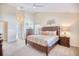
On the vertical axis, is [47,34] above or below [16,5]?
below

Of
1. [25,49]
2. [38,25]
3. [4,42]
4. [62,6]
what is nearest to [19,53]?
[25,49]

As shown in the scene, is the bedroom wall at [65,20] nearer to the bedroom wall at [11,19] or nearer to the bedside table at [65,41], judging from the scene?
the bedside table at [65,41]

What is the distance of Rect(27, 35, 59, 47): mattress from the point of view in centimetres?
223

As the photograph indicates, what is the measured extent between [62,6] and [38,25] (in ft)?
1.89

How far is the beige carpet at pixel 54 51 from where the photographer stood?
7.41ft

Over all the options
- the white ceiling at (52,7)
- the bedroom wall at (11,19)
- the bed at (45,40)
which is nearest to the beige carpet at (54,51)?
the bed at (45,40)

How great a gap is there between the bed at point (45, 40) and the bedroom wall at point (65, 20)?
0.14 metres

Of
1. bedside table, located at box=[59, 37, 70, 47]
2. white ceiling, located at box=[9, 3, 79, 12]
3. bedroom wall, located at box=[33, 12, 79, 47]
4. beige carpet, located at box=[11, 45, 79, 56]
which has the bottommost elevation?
beige carpet, located at box=[11, 45, 79, 56]

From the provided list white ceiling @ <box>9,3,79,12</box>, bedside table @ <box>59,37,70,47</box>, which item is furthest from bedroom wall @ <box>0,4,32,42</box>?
bedside table @ <box>59,37,70,47</box>

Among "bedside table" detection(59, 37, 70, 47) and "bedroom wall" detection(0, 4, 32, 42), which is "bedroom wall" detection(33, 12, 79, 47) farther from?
"bedroom wall" detection(0, 4, 32, 42)

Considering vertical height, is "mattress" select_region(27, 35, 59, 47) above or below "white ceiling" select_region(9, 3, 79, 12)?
below

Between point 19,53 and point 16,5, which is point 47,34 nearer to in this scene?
point 19,53

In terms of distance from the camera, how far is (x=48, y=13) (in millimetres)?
2293

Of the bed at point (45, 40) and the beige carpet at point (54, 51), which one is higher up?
the bed at point (45, 40)
